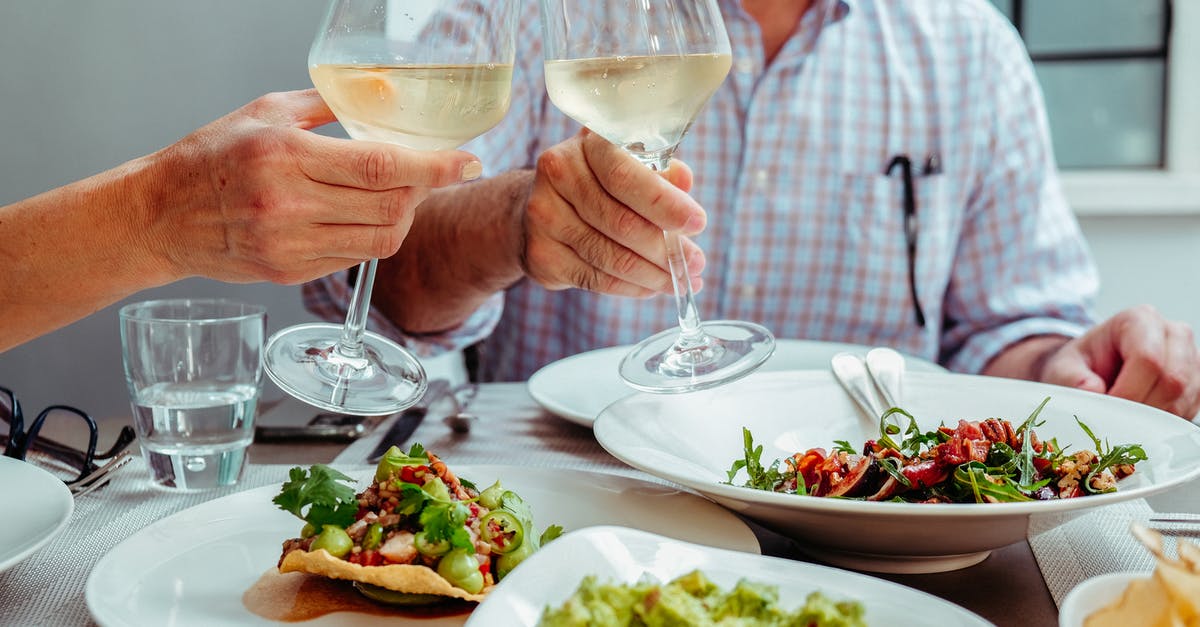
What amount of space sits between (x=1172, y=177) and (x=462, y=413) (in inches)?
101

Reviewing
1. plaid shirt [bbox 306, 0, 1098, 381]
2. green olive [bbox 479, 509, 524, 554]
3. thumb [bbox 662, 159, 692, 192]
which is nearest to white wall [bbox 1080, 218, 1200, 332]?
plaid shirt [bbox 306, 0, 1098, 381]

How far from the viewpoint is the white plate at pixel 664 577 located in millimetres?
554

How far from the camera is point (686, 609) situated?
521 millimetres

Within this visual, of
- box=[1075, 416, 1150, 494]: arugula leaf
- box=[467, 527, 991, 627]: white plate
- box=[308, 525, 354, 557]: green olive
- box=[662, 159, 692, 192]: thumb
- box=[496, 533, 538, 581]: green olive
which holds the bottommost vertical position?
box=[1075, 416, 1150, 494]: arugula leaf

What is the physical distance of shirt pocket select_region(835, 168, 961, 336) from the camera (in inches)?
75.9

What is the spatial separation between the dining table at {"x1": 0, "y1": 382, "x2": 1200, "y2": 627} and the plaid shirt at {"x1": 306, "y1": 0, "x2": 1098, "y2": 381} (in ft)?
2.46

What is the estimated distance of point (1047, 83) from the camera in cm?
318

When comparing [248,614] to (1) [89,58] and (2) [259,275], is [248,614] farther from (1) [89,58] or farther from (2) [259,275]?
(1) [89,58]

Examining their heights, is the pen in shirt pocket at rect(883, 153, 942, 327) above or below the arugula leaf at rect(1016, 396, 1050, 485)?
below

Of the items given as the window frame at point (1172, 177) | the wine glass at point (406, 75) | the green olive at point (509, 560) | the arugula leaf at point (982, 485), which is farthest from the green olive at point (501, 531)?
the window frame at point (1172, 177)

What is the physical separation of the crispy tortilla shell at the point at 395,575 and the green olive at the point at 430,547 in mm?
14

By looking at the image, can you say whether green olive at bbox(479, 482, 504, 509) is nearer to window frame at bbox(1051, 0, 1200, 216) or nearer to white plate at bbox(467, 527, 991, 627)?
white plate at bbox(467, 527, 991, 627)

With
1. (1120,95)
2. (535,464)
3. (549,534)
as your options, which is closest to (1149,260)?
(1120,95)

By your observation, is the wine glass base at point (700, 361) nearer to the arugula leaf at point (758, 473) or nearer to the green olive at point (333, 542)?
the arugula leaf at point (758, 473)
